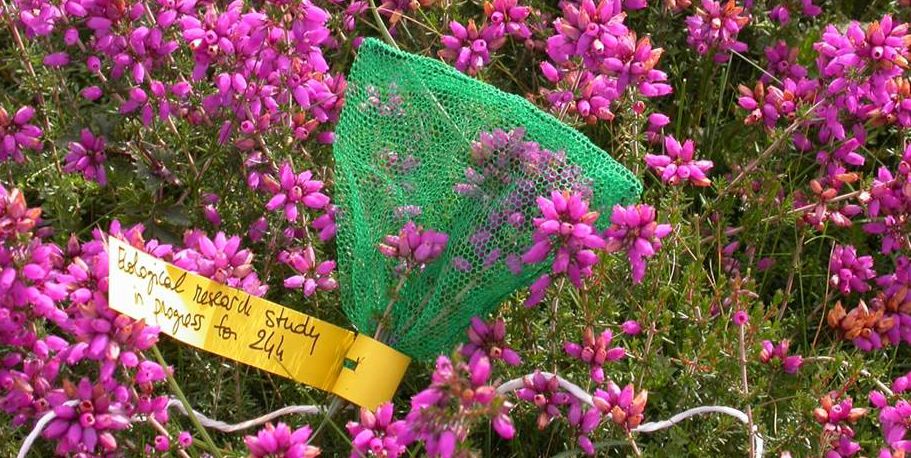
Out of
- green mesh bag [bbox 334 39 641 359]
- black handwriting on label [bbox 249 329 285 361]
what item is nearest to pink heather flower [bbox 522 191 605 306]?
green mesh bag [bbox 334 39 641 359]

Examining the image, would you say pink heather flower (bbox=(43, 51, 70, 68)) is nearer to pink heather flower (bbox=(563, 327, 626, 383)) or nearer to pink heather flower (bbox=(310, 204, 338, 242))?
pink heather flower (bbox=(310, 204, 338, 242))

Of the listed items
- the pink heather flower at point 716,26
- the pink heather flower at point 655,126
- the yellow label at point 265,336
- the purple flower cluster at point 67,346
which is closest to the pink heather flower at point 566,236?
the yellow label at point 265,336

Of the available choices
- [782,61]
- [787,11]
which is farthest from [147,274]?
[787,11]

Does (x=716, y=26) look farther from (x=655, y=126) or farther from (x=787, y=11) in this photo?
(x=787, y=11)

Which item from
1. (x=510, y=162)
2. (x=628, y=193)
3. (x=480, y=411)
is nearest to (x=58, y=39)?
(x=510, y=162)

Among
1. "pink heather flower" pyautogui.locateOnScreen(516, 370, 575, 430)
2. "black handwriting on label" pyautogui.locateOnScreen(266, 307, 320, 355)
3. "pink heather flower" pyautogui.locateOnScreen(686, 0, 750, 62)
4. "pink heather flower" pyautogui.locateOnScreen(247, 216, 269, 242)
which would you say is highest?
"pink heather flower" pyautogui.locateOnScreen(686, 0, 750, 62)

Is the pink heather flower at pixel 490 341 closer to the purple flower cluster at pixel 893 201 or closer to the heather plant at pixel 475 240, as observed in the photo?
the heather plant at pixel 475 240

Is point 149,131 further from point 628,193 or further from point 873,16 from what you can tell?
point 873,16
